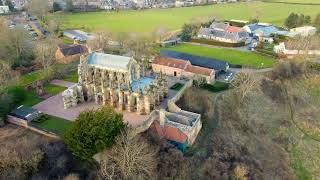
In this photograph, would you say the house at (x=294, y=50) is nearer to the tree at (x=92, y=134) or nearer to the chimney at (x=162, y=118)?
the chimney at (x=162, y=118)

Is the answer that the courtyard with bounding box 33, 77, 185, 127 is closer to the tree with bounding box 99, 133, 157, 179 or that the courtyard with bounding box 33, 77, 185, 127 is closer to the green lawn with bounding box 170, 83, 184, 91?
the green lawn with bounding box 170, 83, 184, 91

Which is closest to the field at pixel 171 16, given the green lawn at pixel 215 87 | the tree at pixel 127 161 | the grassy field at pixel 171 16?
the grassy field at pixel 171 16

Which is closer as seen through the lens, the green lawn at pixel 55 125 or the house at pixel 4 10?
the green lawn at pixel 55 125

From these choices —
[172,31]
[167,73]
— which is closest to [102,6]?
[172,31]

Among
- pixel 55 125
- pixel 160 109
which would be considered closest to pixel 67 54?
pixel 55 125

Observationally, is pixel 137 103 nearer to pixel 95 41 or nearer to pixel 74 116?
pixel 74 116

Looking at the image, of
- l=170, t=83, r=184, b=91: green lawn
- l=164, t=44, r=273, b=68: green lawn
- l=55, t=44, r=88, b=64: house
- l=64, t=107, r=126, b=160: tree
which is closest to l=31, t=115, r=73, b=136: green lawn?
l=64, t=107, r=126, b=160: tree
